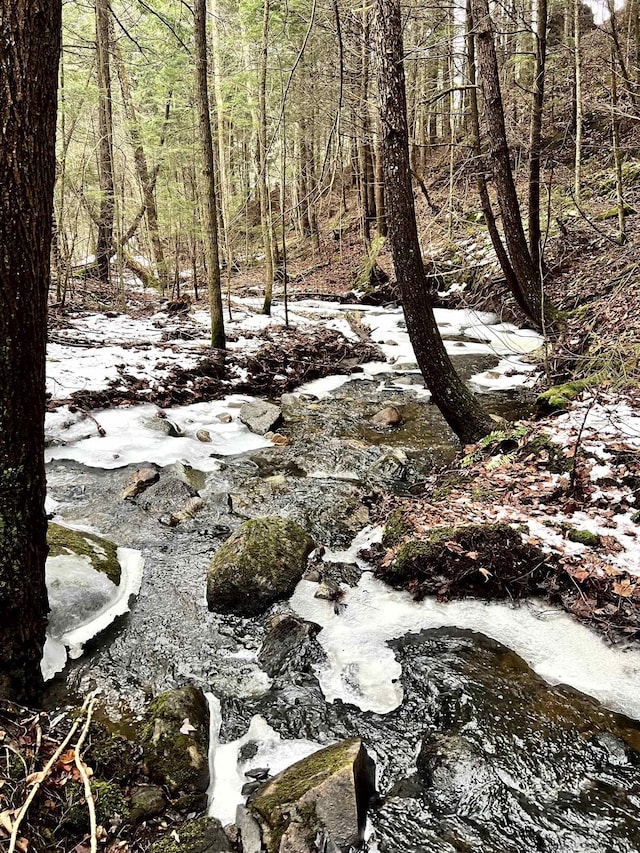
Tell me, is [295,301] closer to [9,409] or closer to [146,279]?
[146,279]

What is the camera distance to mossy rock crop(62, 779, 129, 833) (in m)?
2.48

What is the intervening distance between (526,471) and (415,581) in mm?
1953

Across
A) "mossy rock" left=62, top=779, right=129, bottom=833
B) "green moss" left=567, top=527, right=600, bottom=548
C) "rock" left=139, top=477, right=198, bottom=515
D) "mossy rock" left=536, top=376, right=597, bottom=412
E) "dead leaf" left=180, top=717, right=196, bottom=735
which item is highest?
"mossy rock" left=536, top=376, right=597, bottom=412

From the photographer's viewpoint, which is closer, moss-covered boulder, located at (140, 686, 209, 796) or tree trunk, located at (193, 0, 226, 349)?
Result: moss-covered boulder, located at (140, 686, 209, 796)

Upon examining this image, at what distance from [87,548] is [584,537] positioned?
185 inches

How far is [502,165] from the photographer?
7.47 metres

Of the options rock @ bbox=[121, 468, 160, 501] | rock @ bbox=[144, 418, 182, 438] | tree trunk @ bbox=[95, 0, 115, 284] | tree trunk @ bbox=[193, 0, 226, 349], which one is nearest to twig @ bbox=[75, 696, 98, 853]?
rock @ bbox=[121, 468, 160, 501]

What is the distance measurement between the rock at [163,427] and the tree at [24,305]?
4.77m

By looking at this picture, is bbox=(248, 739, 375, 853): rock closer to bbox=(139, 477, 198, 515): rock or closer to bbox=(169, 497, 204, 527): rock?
bbox=(169, 497, 204, 527): rock

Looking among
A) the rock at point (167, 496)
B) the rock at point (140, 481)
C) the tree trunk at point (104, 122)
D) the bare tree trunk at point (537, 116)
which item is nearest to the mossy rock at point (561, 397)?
the bare tree trunk at point (537, 116)

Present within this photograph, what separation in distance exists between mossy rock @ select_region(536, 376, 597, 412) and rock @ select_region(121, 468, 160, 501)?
531 centimetres

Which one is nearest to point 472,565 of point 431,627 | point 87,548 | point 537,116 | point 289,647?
point 431,627

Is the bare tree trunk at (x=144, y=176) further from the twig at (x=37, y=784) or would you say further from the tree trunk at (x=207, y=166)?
the twig at (x=37, y=784)

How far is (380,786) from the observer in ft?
9.95
